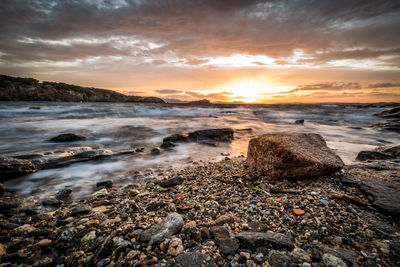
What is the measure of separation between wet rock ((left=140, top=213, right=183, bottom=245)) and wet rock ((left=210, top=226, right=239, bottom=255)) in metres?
0.38

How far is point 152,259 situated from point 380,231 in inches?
88.3

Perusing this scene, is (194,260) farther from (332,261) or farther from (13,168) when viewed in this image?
(13,168)

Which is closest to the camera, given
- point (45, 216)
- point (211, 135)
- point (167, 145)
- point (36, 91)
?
point (45, 216)

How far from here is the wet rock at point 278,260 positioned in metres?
1.46

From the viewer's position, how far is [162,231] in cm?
185

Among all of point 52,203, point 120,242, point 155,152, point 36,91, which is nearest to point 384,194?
point 120,242

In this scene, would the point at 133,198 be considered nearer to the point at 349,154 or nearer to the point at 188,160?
the point at 188,160

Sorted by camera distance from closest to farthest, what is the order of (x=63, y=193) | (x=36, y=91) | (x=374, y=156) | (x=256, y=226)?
(x=256, y=226), (x=63, y=193), (x=374, y=156), (x=36, y=91)

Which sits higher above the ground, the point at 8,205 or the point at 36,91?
the point at 36,91

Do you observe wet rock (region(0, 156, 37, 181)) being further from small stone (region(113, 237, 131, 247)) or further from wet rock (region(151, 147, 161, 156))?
small stone (region(113, 237, 131, 247))

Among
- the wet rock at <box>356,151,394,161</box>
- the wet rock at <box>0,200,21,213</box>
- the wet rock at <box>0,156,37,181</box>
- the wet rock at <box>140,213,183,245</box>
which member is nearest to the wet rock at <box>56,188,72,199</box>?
the wet rock at <box>0,200,21,213</box>

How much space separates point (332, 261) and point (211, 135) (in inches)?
283

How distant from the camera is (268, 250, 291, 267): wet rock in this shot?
1.46 metres

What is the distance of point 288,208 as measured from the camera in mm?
2236
